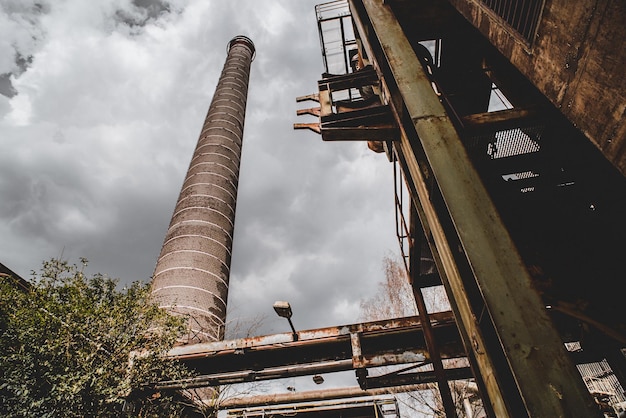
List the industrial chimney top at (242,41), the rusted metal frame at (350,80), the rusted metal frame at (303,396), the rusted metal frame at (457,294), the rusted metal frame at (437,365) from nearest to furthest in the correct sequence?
the rusted metal frame at (457,294) → the rusted metal frame at (437,365) → the rusted metal frame at (350,80) → the rusted metal frame at (303,396) → the industrial chimney top at (242,41)

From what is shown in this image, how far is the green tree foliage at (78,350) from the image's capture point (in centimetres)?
447

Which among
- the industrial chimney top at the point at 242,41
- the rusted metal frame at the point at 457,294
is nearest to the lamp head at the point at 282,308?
the rusted metal frame at the point at 457,294

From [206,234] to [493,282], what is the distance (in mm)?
9148

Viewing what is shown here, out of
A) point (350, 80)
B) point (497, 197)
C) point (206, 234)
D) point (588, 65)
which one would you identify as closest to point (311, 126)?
point (350, 80)

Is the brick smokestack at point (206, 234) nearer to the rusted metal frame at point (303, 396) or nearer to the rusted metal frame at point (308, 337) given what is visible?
the rusted metal frame at point (308, 337)

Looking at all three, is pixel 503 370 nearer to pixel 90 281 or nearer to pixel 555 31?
pixel 555 31

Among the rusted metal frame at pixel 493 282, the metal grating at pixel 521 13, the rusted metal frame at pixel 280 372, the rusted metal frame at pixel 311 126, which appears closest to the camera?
the rusted metal frame at pixel 493 282

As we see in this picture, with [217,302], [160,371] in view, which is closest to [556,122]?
[160,371]

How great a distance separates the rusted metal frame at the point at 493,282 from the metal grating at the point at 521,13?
598 mm

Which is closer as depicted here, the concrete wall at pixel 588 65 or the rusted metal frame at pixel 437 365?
the concrete wall at pixel 588 65

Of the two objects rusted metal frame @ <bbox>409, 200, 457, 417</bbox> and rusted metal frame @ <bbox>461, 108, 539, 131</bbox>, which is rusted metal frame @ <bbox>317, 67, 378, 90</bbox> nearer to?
rusted metal frame @ <bbox>409, 200, 457, 417</bbox>

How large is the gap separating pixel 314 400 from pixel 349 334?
5.87 metres

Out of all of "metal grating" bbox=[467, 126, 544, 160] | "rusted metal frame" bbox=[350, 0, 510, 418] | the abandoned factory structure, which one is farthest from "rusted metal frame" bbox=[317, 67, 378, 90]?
"metal grating" bbox=[467, 126, 544, 160]

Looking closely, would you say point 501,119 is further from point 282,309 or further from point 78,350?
point 78,350
